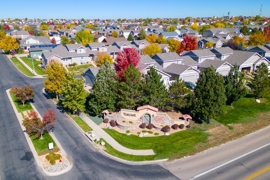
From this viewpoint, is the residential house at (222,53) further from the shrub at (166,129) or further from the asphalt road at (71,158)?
the asphalt road at (71,158)

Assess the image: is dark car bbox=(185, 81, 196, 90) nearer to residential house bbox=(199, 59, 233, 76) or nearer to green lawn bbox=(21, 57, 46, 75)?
residential house bbox=(199, 59, 233, 76)

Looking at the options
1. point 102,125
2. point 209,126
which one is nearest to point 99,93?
point 102,125

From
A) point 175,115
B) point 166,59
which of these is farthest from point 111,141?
point 166,59

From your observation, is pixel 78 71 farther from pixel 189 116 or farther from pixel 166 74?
pixel 189 116

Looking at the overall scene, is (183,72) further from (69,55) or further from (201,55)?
(69,55)

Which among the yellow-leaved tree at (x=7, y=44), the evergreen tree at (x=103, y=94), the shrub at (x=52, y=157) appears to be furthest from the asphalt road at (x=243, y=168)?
the yellow-leaved tree at (x=7, y=44)
